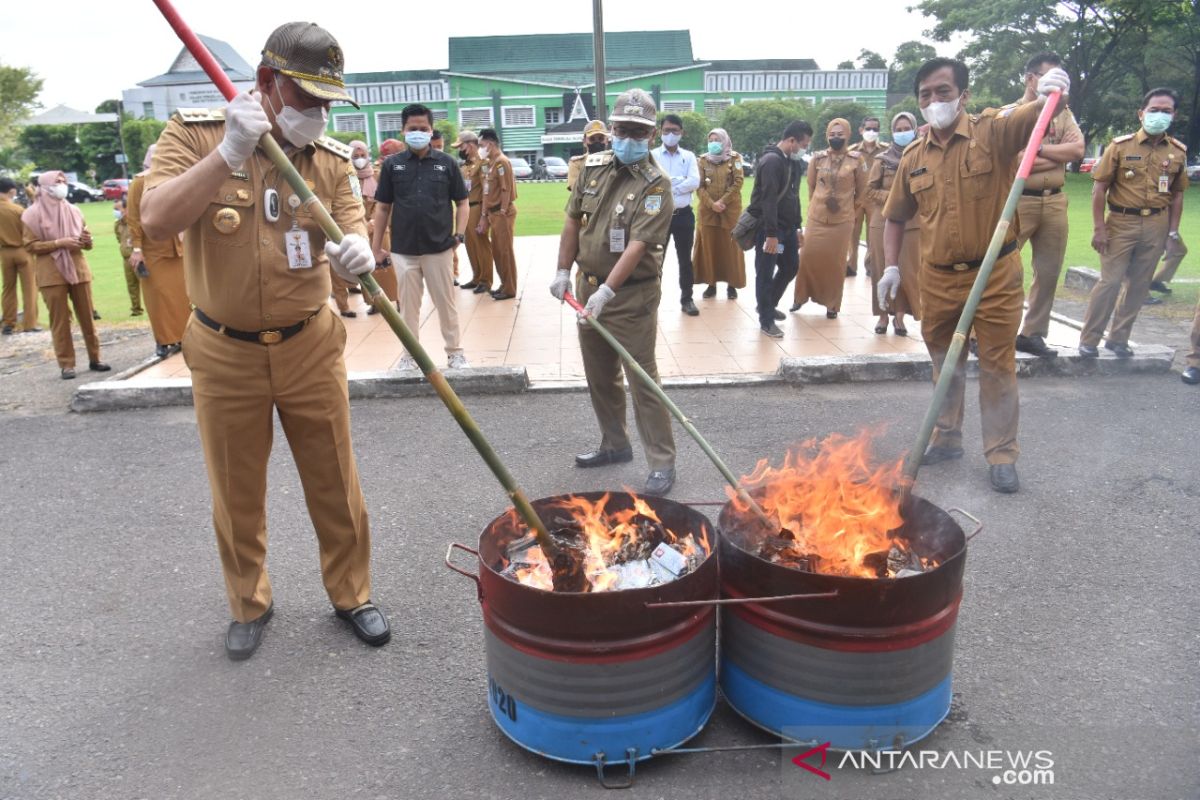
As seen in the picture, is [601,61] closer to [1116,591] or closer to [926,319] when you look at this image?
[926,319]

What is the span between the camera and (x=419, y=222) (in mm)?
7340

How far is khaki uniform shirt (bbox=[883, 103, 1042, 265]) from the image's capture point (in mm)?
4637

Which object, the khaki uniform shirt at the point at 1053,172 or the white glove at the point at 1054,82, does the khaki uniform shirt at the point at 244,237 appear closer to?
the white glove at the point at 1054,82

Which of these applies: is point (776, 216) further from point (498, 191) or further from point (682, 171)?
point (498, 191)

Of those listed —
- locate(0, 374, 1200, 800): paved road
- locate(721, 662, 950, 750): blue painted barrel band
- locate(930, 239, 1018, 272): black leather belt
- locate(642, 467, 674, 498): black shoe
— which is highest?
locate(930, 239, 1018, 272): black leather belt

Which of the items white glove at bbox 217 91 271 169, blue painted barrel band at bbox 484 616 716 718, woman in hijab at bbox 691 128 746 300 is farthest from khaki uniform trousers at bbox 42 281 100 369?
Answer: blue painted barrel band at bbox 484 616 716 718

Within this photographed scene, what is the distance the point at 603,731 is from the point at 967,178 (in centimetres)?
372

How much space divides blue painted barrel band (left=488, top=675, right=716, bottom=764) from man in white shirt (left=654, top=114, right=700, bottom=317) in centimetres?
726

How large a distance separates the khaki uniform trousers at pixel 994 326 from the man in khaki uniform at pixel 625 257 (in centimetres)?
170

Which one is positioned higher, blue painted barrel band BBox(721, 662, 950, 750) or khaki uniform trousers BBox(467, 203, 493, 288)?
khaki uniform trousers BBox(467, 203, 493, 288)

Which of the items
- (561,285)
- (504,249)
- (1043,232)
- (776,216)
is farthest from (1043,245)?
(504,249)

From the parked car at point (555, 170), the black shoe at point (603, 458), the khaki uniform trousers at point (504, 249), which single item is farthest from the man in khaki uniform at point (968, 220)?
the parked car at point (555, 170)

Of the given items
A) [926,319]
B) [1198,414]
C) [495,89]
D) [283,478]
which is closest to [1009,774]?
[926,319]

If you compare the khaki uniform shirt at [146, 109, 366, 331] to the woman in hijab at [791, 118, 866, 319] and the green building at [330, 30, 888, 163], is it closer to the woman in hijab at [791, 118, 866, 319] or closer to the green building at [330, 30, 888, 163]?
the woman in hijab at [791, 118, 866, 319]
